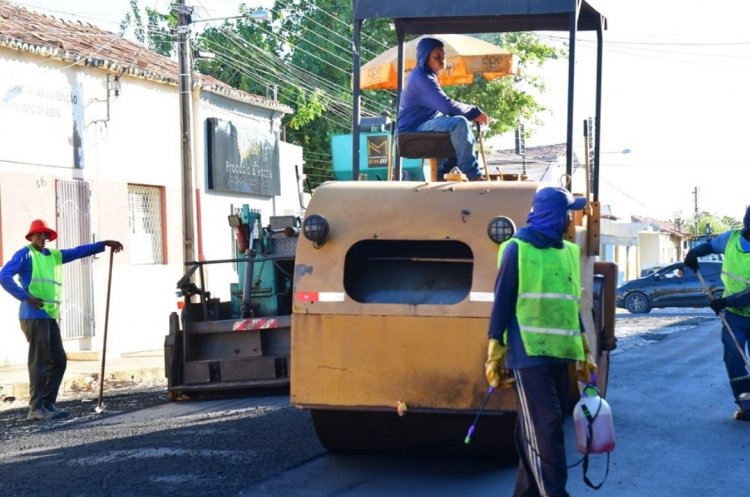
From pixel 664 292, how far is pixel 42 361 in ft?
70.5

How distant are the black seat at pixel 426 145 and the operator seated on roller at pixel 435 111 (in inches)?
1.8

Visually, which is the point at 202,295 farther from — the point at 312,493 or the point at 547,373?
the point at 547,373

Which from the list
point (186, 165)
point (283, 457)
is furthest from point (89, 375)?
point (283, 457)

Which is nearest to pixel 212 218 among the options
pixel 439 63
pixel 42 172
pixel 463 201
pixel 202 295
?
pixel 42 172

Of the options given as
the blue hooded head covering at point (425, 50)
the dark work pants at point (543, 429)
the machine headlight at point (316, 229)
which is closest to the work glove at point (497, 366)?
the dark work pants at point (543, 429)

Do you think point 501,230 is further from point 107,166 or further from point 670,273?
point 670,273

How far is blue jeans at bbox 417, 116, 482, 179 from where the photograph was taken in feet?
25.2

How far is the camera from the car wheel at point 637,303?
2919 cm

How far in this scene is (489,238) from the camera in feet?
20.9

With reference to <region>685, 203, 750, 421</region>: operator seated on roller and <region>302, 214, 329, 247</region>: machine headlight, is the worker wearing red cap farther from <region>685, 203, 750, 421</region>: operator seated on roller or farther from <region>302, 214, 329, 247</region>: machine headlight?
<region>685, 203, 750, 421</region>: operator seated on roller

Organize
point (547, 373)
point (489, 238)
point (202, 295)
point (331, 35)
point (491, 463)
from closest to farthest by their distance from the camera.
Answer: point (547, 373)
point (489, 238)
point (491, 463)
point (202, 295)
point (331, 35)

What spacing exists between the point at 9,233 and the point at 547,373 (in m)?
11.7

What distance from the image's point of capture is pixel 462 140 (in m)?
7.70

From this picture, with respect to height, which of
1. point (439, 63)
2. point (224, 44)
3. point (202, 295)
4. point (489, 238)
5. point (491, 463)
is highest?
point (224, 44)
